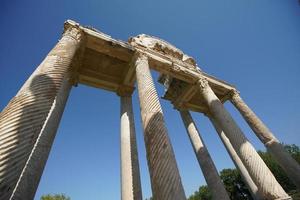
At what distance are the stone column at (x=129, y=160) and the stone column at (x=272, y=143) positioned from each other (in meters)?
9.11

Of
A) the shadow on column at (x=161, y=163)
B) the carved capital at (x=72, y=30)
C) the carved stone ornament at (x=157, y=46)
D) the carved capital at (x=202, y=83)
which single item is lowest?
the shadow on column at (x=161, y=163)

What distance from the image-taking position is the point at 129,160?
9.77 m

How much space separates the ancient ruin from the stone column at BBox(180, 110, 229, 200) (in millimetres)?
61

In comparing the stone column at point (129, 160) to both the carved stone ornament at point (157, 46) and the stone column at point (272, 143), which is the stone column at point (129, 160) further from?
the stone column at point (272, 143)

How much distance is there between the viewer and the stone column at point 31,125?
11.4 feet

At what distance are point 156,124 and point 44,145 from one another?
4.84 metres

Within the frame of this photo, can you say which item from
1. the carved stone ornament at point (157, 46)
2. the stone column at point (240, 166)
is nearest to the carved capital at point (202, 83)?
the carved stone ornament at point (157, 46)

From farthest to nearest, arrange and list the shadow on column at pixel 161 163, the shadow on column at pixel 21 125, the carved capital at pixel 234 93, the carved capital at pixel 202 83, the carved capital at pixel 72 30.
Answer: the carved capital at pixel 234 93 → the carved capital at pixel 202 83 → the carved capital at pixel 72 30 → the shadow on column at pixel 161 163 → the shadow on column at pixel 21 125

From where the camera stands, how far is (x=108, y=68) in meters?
13.4

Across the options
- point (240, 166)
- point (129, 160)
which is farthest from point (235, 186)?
point (129, 160)

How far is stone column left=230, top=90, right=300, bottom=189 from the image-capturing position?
10.9 meters

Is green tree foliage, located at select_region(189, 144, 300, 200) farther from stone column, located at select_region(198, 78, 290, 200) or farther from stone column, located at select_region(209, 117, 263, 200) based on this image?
stone column, located at select_region(198, 78, 290, 200)

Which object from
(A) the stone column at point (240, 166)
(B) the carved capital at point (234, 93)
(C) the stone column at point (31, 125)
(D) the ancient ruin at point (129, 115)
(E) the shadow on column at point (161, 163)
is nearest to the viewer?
(C) the stone column at point (31, 125)

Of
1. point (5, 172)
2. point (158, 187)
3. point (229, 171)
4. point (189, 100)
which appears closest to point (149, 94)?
point (158, 187)
